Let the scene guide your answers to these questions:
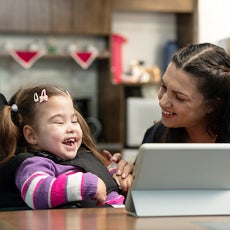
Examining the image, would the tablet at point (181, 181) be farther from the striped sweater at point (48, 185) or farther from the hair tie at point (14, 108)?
the hair tie at point (14, 108)

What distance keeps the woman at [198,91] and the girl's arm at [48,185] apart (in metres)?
0.50

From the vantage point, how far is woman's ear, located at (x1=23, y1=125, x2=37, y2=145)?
5.70 feet

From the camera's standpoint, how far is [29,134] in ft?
5.74

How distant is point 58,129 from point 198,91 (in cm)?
47

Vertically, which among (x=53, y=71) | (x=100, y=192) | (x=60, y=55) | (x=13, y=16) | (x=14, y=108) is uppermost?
(x=13, y=16)

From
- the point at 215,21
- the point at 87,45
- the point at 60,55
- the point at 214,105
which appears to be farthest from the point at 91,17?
the point at 214,105

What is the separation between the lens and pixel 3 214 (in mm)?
1275

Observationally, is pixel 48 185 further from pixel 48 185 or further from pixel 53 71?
pixel 53 71

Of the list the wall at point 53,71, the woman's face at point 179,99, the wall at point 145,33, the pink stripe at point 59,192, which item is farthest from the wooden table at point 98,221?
the wall at point 145,33

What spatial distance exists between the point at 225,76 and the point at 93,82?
3775 millimetres

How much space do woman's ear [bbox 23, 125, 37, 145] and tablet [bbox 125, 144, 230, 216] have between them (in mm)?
566

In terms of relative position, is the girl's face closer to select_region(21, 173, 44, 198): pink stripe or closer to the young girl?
the young girl

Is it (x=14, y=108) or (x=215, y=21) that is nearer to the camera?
(x=14, y=108)

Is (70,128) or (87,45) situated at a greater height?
(70,128)
